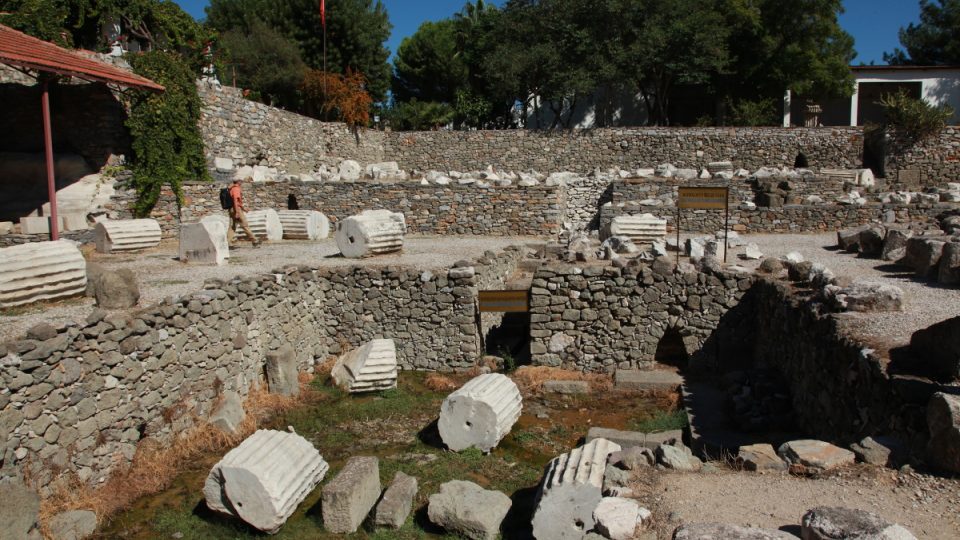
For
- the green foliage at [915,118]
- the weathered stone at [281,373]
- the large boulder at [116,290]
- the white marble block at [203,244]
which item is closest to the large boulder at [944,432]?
the weathered stone at [281,373]

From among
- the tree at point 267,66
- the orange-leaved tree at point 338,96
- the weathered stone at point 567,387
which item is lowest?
the weathered stone at point 567,387

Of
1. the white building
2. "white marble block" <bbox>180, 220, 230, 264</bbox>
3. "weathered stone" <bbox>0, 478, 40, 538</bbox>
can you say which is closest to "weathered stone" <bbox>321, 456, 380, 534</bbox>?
"weathered stone" <bbox>0, 478, 40, 538</bbox>

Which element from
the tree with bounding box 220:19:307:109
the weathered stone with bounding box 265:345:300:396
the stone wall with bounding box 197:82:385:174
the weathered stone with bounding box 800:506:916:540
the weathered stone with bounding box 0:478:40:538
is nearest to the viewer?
the weathered stone with bounding box 800:506:916:540

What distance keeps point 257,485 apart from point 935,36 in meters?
43.4

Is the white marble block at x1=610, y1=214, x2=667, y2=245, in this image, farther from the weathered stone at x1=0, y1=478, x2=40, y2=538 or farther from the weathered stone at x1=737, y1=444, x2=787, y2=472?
the weathered stone at x1=0, y1=478, x2=40, y2=538

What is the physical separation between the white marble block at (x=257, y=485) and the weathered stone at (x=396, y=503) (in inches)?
35.4

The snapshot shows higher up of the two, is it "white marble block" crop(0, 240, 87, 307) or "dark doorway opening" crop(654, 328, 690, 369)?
"white marble block" crop(0, 240, 87, 307)

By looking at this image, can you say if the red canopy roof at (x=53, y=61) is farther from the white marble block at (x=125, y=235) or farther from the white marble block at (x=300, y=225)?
the white marble block at (x=300, y=225)

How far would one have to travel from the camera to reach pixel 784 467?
212 inches

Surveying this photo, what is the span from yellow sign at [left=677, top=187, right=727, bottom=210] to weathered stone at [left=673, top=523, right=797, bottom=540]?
7.36 m

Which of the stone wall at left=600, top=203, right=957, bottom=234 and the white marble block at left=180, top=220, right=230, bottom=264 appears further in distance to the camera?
the stone wall at left=600, top=203, right=957, bottom=234

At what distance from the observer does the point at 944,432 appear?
4.68 metres

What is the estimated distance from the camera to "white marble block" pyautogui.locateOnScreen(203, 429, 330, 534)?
6508 millimetres

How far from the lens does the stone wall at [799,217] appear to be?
16.8 metres
